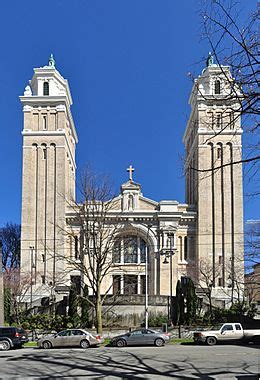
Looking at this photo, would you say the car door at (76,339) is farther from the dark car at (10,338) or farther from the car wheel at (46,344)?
the dark car at (10,338)

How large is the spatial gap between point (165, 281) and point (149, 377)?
53.4m

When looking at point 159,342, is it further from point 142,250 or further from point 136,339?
point 142,250

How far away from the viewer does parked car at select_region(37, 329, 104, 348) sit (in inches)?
1252

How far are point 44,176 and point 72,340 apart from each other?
4358 centimetres

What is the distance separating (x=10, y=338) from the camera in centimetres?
3172

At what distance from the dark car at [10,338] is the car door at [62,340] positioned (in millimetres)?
2051

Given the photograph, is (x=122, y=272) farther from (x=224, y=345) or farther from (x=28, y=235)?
(x=224, y=345)

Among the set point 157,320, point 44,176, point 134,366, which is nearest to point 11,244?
point 44,176

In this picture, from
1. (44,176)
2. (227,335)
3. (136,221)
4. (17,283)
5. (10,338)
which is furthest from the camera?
(44,176)

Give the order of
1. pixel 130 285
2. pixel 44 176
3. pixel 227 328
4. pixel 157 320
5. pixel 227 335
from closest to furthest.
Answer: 1. pixel 227 335
2. pixel 227 328
3. pixel 157 320
4. pixel 130 285
5. pixel 44 176

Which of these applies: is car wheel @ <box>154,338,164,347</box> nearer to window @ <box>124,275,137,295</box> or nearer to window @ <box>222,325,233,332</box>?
window @ <box>222,325,233,332</box>

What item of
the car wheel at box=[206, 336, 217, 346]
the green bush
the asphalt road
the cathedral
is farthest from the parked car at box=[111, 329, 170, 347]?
the cathedral

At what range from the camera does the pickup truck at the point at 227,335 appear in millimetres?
32312

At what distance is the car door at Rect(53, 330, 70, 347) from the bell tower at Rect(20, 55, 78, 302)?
35.4 metres
